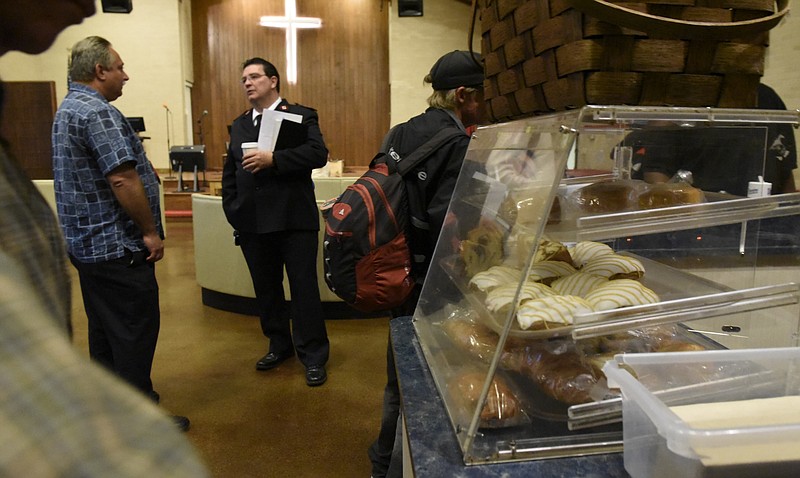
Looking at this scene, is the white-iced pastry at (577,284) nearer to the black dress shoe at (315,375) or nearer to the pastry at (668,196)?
the pastry at (668,196)

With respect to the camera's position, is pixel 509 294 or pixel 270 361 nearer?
pixel 509 294

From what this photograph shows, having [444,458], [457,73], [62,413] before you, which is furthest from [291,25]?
[62,413]

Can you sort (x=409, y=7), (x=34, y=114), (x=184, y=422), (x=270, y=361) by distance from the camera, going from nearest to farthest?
1. (x=184, y=422)
2. (x=270, y=361)
3. (x=409, y=7)
4. (x=34, y=114)

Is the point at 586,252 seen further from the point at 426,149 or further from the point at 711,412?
the point at 426,149

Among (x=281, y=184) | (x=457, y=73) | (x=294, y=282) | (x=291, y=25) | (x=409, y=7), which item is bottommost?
(x=294, y=282)

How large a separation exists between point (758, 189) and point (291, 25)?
36.3 feet

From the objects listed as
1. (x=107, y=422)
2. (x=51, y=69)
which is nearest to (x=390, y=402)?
(x=107, y=422)

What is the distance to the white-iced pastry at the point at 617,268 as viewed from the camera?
3.16 feet

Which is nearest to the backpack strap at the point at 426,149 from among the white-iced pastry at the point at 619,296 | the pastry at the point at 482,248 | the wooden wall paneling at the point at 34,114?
the pastry at the point at 482,248

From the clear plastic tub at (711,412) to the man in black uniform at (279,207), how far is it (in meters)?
2.24

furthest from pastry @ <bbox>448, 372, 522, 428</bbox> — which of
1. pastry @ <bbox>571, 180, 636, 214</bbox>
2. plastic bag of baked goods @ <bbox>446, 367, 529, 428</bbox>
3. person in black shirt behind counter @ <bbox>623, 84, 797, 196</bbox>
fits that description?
person in black shirt behind counter @ <bbox>623, 84, 797, 196</bbox>

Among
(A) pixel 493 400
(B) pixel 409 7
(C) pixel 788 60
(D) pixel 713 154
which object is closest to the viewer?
(A) pixel 493 400

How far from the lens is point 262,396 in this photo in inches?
109

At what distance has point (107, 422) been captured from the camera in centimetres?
27
